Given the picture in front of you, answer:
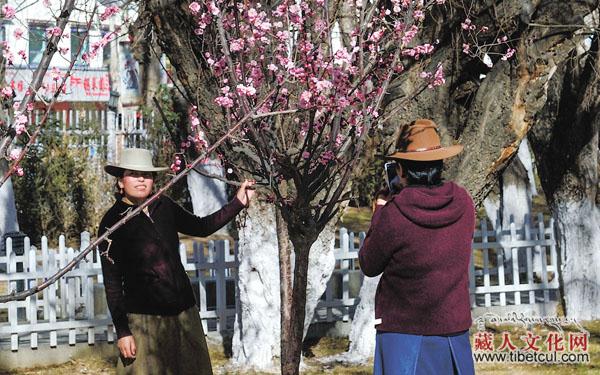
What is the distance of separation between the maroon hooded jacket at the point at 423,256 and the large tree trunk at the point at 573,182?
681 cm

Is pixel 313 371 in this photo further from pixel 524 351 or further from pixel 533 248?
pixel 533 248

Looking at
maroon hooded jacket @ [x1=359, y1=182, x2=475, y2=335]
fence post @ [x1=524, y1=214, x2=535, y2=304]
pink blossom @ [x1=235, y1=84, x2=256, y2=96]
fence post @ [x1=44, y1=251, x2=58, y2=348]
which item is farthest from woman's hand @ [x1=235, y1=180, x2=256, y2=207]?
fence post @ [x1=524, y1=214, x2=535, y2=304]

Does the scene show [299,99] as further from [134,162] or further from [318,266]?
[318,266]

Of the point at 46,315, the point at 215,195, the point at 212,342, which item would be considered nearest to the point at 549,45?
the point at 212,342

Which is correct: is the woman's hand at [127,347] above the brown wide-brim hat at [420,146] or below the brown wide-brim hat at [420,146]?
below

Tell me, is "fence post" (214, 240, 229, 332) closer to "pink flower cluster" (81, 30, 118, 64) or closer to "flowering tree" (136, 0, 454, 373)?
"flowering tree" (136, 0, 454, 373)

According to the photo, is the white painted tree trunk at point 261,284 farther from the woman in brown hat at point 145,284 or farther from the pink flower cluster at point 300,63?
the woman in brown hat at point 145,284

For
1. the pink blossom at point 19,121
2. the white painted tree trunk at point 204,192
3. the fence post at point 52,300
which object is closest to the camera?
the pink blossom at point 19,121

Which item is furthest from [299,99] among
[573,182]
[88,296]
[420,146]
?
[573,182]

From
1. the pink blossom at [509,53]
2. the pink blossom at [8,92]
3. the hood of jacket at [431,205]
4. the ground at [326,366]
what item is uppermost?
the pink blossom at [509,53]

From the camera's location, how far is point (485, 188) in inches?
346

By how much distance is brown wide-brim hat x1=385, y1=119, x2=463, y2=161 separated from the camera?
4570 mm

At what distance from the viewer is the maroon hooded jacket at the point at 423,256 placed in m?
4.46

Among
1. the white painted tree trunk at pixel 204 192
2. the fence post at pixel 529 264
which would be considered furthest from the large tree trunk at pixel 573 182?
the white painted tree trunk at pixel 204 192
